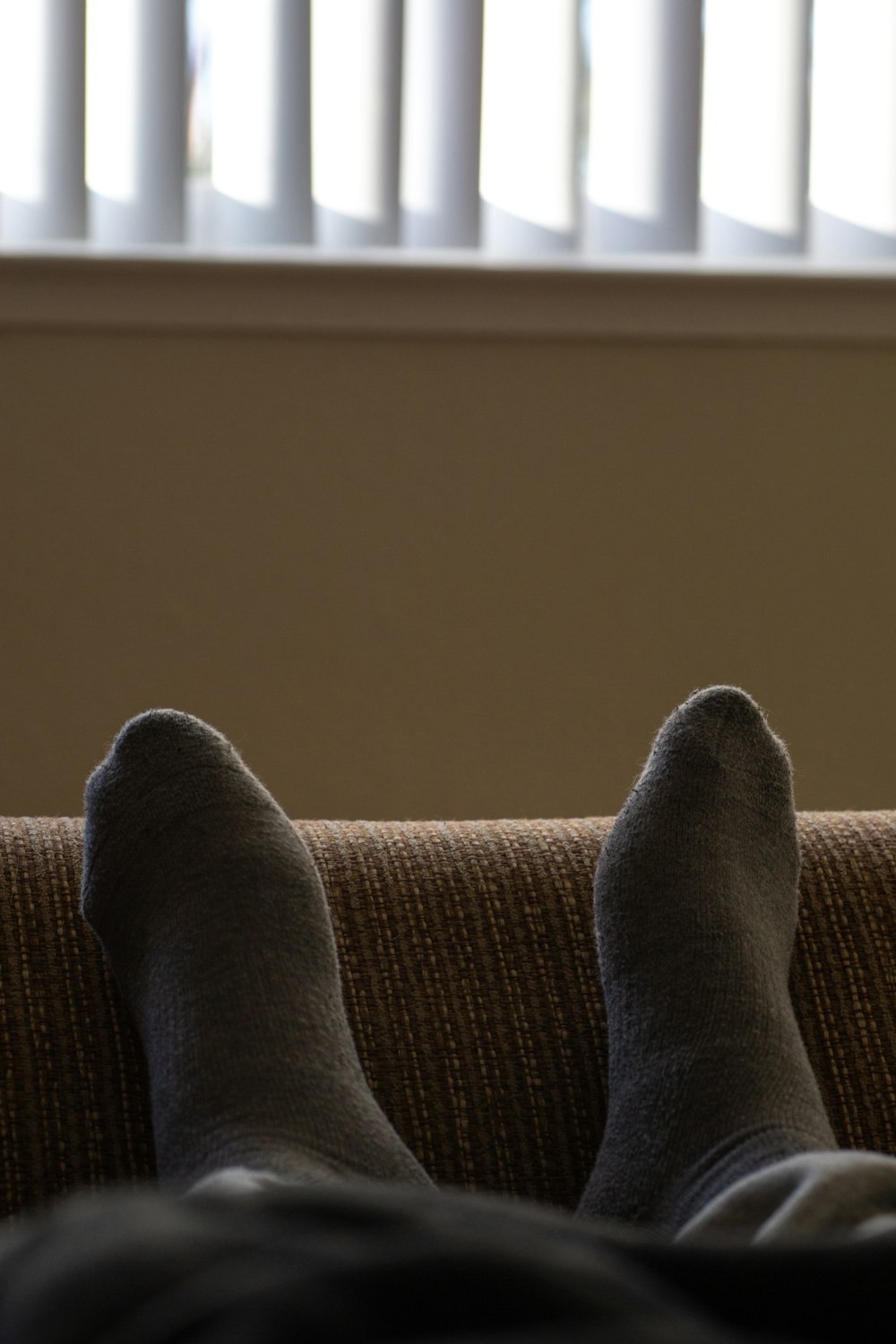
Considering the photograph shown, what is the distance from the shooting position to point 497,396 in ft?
5.05

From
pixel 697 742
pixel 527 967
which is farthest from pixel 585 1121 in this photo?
pixel 697 742

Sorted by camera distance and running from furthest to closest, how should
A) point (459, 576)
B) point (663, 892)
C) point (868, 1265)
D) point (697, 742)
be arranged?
point (459, 576) < point (697, 742) < point (663, 892) < point (868, 1265)

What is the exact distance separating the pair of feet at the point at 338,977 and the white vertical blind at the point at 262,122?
31.3 inches

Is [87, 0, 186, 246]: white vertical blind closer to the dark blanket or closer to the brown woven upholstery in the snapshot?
the brown woven upholstery

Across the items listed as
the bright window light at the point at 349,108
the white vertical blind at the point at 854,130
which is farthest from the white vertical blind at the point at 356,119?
the white vertical blind at the point at 854,130

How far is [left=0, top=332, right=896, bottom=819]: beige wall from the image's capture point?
1.51 meters

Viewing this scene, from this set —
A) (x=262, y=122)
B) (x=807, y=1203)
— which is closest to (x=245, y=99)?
(x=262, y=122)

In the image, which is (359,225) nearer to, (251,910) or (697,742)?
(697,742)

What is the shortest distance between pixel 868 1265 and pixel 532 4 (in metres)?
1.37

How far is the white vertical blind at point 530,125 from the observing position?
1.48 m

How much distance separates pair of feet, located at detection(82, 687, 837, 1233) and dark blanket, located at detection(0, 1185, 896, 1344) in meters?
0.24

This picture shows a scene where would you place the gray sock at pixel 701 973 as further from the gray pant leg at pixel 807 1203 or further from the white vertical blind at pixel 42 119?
the white vertical blind at pixel 42 119

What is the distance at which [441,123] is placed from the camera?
1.49 metres

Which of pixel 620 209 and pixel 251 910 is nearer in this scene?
pixel 251 910
